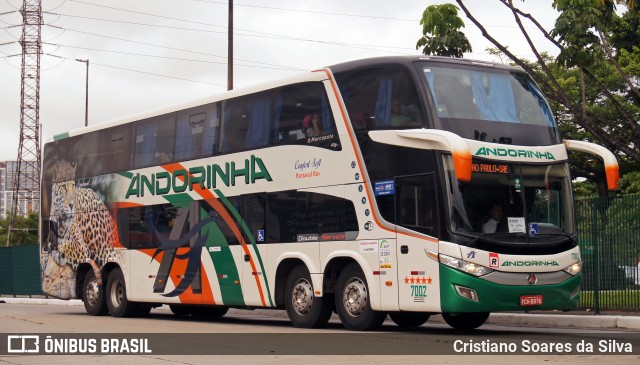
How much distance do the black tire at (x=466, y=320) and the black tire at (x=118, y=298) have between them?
8.38m

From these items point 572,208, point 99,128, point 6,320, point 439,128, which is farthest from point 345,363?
point 99,128

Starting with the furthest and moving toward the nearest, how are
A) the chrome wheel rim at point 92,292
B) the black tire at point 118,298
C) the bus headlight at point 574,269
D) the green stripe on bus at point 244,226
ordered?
the chrome wheel rim at point 92,292, the black tire at point 118,298, the green stripe on bus at point 244,226, the bus headlight at point 574,269

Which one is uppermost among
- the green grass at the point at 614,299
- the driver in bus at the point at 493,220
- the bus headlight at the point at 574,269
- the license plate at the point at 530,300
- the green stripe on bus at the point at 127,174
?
the green stripe on bus at the point at 127,174

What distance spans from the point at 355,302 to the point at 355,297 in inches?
3.1

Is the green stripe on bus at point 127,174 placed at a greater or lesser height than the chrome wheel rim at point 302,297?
greater

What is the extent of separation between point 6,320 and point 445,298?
9.65m

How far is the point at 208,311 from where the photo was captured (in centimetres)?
2445

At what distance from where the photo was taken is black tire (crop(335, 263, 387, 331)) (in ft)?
56.4

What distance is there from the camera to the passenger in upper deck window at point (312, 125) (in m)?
18.2

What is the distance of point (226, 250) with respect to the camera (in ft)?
67.3

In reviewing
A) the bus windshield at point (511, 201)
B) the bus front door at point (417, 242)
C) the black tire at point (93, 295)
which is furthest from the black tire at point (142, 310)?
the bus windshield at point (511, 201)

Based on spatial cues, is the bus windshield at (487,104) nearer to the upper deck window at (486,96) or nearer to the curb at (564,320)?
the upper deck window at (486,96)

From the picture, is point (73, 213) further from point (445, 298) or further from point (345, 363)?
point (345, 363)

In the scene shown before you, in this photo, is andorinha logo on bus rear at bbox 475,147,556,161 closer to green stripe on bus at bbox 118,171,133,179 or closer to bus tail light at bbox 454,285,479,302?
bus tail light at bbox 454,285,479,302
